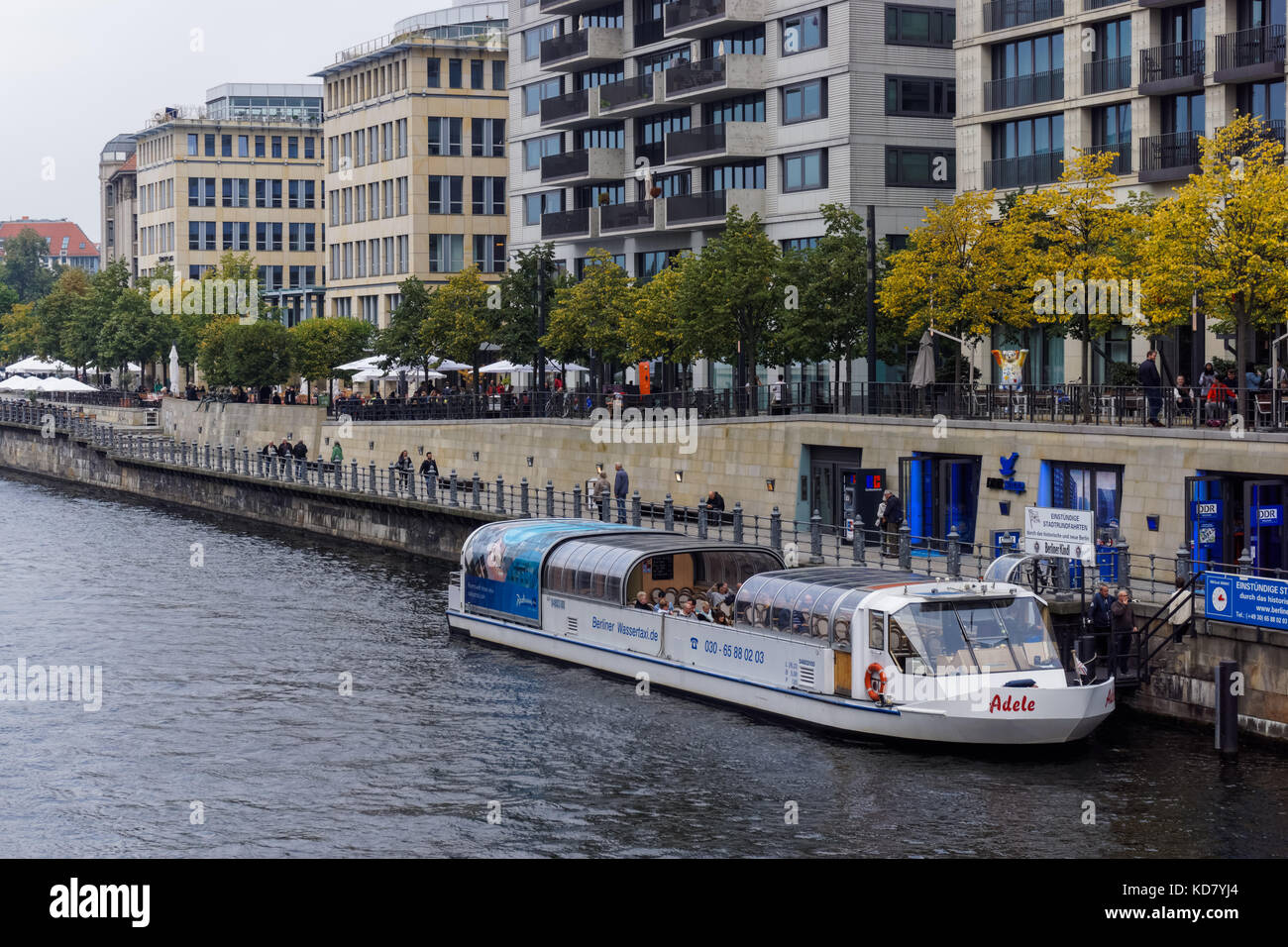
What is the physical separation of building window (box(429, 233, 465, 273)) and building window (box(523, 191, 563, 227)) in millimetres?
19838

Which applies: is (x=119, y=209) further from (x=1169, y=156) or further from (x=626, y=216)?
(x=1169, y=156)

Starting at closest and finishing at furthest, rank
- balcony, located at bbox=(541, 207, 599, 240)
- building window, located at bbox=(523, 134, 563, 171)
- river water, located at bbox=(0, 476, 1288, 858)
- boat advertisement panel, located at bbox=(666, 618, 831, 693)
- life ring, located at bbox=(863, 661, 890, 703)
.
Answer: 1. river water, located at bbox=(0, 476, 1288, 858)
2. life ring, located at bbox=(863, 661, 890, 703)
3. boat advertisement panel, located at bbox=(666, 618, 831, 693)
4. balcony, located at bbox=(541, 207, 599, 240)
5. building window, located at bbox=(523, 134, 563, 171)

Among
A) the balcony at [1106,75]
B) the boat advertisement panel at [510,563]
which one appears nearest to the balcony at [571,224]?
the balcony at [1106,75]

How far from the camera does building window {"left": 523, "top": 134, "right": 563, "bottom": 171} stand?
3447 inches

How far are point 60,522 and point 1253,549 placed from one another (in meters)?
51.4

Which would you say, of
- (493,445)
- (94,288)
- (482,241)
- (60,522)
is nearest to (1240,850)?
(493,445)

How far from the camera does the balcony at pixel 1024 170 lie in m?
58.2

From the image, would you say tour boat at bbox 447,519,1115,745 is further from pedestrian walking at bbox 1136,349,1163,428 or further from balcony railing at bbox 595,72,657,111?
balcony railing at bbox 595,72,657,111

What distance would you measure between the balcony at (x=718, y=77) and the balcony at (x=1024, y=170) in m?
13.2

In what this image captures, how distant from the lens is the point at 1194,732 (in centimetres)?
3159

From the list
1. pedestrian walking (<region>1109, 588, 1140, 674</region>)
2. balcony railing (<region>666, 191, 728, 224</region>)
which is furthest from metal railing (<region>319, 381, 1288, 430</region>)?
balcony railing (<region>666, 191, 728, 224</region>)

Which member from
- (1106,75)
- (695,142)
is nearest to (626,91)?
(695,142)

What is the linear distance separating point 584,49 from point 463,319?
41.7ft

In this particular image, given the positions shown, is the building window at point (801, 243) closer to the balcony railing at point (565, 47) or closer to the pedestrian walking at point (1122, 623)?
the balcony railing at point (565, 47)
